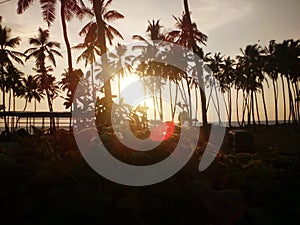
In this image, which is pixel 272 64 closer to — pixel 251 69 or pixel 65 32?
pixel 251 69

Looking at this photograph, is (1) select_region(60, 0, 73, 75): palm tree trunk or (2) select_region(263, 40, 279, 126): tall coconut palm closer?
(1) select_region(60, 0, 73, 75): palm tree trunk

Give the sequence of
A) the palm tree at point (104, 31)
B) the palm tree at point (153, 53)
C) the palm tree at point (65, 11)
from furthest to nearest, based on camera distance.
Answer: the palm tree at point (153, 53) < the palm tree at point (65, 11) < the palm tree at point (104, 31)

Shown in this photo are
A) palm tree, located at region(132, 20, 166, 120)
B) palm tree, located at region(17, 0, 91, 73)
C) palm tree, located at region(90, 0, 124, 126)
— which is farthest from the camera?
palm tree, located at region(132, 20, 166, 120)

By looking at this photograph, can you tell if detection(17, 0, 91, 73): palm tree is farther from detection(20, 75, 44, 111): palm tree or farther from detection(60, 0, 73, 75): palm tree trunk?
detection(20, 75, 44, 111): palm tree

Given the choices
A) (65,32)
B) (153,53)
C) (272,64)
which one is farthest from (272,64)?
(65,32)

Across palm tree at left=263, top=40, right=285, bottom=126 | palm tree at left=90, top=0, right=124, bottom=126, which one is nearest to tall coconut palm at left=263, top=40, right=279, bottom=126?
palm tree at left=263, top=40, right=285, bottom=126

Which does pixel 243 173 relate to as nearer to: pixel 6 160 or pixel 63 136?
pixel 63 136

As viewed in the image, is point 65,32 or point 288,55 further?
point 288,55

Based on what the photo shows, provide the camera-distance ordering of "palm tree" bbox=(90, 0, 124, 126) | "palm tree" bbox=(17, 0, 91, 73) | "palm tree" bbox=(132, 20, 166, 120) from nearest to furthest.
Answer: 1. "palm tree" bbox=(90, 0, 124, 126)
2. "palm tree" bbox=(17, 0, 91, 73)
3. "palm tree" bbox=(132, 20, 166, 120)

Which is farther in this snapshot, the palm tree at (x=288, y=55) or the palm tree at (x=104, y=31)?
the palm tree at (x=288, y=55)

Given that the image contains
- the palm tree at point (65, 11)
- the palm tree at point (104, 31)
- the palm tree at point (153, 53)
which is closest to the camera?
the palm tree at point (104, 31)

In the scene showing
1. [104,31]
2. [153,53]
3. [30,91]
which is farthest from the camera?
[30,91]

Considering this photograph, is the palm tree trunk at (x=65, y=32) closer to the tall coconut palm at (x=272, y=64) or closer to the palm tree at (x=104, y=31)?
the palm tree at (x=104, y=31)

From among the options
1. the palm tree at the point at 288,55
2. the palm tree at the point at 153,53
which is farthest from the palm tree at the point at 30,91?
the palm tree at the point at 288,55
